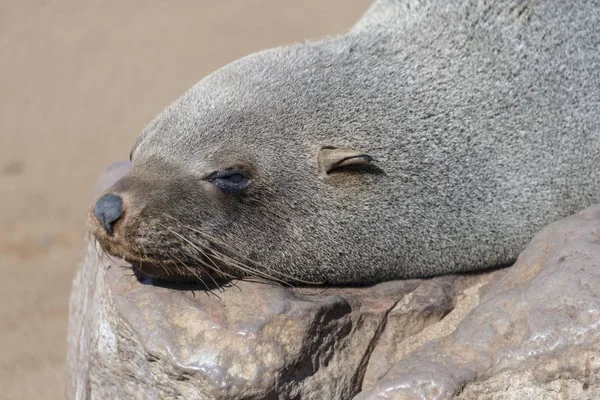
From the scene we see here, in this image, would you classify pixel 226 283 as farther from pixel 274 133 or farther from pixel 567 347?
pixel 567 347

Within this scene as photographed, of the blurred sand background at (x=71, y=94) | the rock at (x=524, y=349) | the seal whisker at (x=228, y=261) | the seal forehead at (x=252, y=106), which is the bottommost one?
the rock at (x=524, y=349)

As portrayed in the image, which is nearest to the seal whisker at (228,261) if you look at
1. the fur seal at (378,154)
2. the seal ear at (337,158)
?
the fur seal at (378,154)

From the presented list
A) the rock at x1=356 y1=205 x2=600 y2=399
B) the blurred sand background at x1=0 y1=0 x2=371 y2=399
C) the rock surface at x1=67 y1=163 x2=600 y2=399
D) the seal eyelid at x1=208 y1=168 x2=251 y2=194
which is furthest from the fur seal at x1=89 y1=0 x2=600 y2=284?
the blurred sand background at x1=0 y1=0 x2=371 y2=399

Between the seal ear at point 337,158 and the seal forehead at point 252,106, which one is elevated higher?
the seal forehead at point 252,106

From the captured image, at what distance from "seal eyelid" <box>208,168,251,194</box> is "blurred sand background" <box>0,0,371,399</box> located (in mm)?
3605

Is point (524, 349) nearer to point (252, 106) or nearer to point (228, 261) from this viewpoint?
point (228, 261)

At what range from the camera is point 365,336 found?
13.7 feet

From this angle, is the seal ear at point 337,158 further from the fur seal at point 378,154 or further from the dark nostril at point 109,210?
the dark nostril at point 109,210

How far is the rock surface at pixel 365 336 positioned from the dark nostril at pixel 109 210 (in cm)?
43

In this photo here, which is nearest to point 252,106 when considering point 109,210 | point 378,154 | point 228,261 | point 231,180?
point 231,180

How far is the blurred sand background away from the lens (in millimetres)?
8164

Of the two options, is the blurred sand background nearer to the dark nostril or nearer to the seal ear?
the dark nostril

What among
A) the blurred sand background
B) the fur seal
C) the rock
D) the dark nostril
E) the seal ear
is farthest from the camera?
the blurred sand background

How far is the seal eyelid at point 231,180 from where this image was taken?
419 centimetres
